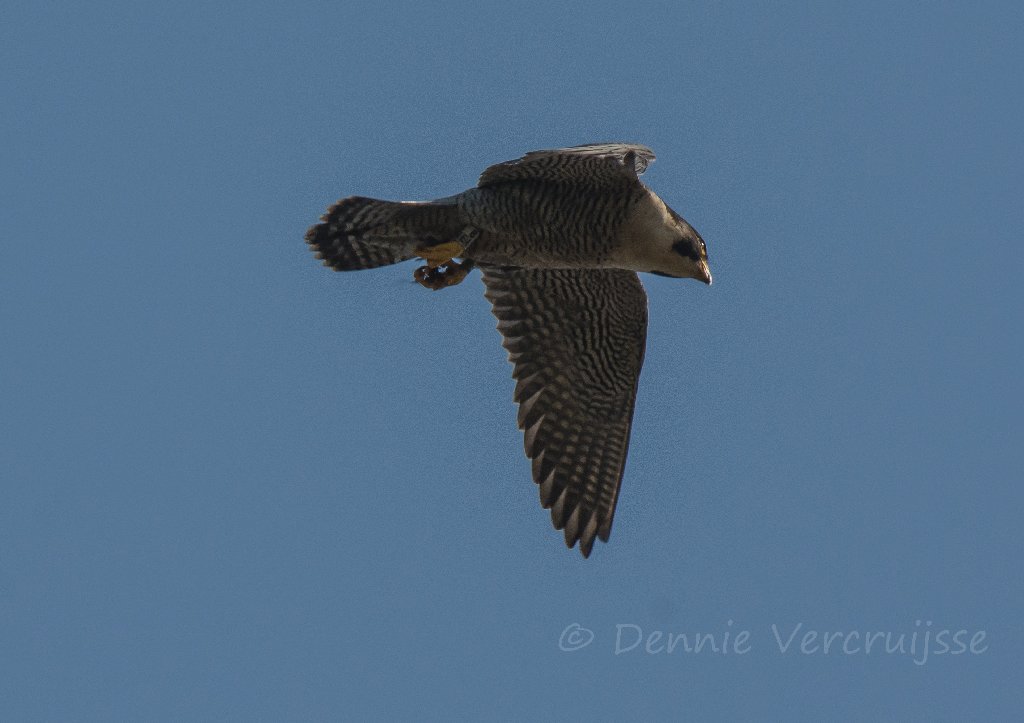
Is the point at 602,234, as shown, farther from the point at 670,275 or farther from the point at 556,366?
the point at 556,366

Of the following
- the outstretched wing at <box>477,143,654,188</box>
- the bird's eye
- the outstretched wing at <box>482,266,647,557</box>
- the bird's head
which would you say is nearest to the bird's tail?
the outstretched wing at <box>477,143,654,188</box>

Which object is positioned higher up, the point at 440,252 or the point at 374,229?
A: the point at 374,229

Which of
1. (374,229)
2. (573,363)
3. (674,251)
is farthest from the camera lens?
(573,363)

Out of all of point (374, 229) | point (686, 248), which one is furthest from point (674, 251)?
point (374, 229)

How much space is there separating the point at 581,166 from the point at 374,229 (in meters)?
1.74

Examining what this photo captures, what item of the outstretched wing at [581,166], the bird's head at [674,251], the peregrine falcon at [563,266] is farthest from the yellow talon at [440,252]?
the bird's head at [674,251]

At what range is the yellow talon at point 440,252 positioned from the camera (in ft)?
39.8

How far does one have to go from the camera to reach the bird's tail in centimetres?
1206

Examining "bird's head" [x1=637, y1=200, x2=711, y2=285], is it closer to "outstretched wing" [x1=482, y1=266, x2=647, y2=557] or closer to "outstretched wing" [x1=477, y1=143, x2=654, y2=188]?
"outstretched wing" [x1=477, y1=143, x2=654, y2=188]

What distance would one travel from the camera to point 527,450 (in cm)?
1270

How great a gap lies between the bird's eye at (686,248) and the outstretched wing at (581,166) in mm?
607

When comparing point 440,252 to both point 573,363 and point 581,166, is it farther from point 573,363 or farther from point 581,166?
point 573,363

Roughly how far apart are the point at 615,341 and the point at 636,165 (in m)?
1.71

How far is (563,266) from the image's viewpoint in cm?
1216
